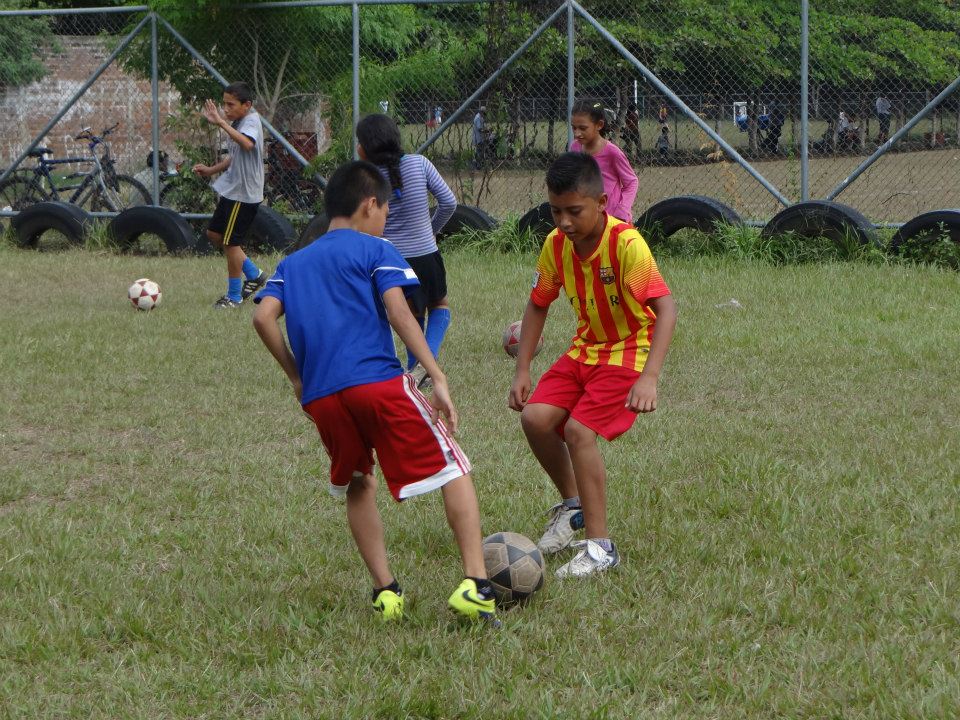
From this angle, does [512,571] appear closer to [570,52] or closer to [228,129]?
[228,129]

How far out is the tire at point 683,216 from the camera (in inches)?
478

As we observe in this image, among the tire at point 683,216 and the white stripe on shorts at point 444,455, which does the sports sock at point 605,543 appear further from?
the tire at point 683,216

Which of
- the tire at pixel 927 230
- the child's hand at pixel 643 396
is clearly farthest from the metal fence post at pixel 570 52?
the child's hand at pixel 643 396

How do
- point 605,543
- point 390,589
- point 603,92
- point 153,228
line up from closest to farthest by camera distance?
point 390,589 < point 605,543 < point 603,92 < point 153,228

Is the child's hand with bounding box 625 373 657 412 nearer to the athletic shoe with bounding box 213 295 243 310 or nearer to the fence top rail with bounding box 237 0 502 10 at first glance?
the athletic shoe with bounding box 213 295 243 310

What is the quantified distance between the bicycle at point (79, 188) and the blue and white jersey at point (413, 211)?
29.1ft

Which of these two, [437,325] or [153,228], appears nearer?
[437,325]

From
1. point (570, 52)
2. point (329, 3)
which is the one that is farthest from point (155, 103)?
point (570, 52)

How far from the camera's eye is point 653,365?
163 inches

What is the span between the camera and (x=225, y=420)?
663cm

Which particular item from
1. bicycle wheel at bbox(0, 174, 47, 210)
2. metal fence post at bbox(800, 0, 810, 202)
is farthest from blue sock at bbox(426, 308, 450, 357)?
bicycle wheel at bbox(0, 174, 47, 210)

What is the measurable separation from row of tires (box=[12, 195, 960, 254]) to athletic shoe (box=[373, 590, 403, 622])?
8.55m

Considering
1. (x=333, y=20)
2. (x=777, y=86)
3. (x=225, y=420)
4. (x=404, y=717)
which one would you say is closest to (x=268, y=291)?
(x=404, y=717)

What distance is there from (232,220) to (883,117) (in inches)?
251
